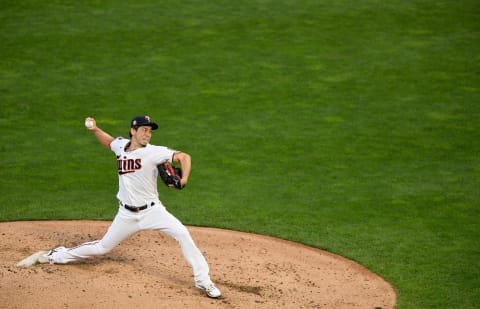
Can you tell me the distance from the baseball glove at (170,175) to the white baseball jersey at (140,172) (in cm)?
7

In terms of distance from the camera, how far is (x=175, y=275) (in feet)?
29.6

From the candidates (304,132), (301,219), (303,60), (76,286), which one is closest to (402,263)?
(301,219)

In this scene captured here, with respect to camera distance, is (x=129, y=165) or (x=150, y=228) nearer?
(x=129, y=165)

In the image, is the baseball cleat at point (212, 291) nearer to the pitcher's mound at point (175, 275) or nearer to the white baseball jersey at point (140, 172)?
the pitcher's mound at point (175, 275)

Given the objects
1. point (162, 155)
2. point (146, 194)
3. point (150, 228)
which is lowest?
point (150, 228)

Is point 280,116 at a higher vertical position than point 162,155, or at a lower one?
lower

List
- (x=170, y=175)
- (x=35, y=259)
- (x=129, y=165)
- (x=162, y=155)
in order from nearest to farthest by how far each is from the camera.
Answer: (x=170, y=175) → (x=162, y=155) → (x=129, y=165) → (x=35, y=259)

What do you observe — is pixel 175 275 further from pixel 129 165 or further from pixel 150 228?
pixel 129 165

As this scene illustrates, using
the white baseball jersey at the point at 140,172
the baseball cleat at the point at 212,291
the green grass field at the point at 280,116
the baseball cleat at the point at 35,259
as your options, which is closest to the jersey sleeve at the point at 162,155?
the white baseball jersey at the point at 140,172

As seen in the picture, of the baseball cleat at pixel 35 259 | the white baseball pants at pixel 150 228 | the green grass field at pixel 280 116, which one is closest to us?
the white baseball pants at pixel 150 228

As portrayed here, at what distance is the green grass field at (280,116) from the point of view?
11.0 meters

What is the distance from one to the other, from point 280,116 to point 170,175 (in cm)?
695

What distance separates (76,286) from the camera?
8453 mm

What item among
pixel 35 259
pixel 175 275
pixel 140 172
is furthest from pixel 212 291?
pixel 35 259
